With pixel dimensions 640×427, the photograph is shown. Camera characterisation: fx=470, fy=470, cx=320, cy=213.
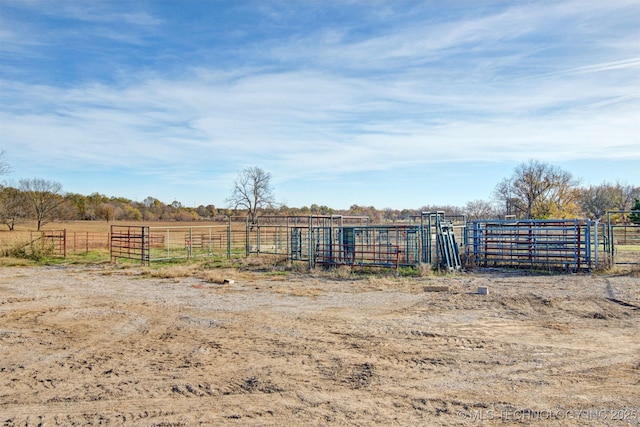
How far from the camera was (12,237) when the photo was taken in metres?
28.5

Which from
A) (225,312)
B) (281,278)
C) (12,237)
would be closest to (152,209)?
(12,237)

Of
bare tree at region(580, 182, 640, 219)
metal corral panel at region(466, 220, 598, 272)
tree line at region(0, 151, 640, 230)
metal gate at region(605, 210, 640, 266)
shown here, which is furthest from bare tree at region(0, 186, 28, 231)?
bare tree at region(580, 182, 640, 219)

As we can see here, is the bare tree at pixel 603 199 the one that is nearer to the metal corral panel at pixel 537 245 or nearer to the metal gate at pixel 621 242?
the metal gate at pixel 621 242

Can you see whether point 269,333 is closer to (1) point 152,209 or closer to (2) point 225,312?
(2) point 225,312

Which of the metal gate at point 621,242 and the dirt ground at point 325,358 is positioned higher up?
the metal gate at point 621,242

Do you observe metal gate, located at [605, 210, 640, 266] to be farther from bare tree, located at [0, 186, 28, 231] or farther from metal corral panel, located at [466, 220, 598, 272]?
bare tree, located at [0, 186, 28, 231]

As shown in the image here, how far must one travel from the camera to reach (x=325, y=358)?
293 inches

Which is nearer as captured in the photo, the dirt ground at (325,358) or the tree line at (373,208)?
the dirt ground at (325,358)

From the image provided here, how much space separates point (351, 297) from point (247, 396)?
26.3 feet

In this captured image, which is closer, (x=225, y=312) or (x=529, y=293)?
(x=225, y=312)

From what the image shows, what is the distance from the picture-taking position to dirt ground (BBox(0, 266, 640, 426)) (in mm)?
5402

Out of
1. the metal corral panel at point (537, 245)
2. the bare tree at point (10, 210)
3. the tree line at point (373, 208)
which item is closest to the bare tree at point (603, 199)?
the tree line at point (373, 208)

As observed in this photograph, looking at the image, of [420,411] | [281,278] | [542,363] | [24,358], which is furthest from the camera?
[281,278]

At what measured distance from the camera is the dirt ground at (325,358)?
17.7 ft
